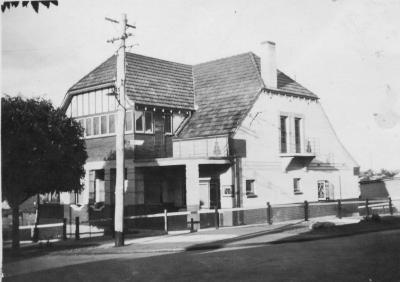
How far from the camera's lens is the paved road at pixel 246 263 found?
32.3 feet

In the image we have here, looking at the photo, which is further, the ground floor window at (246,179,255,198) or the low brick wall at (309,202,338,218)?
the low brick wall at (309,202,338,218)

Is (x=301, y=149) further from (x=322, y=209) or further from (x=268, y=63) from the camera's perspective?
(x=268, y=63)

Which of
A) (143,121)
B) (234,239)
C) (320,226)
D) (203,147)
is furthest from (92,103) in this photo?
(320,226)

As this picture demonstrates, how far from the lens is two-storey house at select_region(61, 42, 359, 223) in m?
23.2

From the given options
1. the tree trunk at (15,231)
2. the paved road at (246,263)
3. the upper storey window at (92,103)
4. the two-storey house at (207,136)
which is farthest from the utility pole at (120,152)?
the upper storey window at (92,103)

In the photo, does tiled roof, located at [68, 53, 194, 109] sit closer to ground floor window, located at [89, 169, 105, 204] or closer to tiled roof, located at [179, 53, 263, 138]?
tiled roof, located at [179, 53, 263, 138]

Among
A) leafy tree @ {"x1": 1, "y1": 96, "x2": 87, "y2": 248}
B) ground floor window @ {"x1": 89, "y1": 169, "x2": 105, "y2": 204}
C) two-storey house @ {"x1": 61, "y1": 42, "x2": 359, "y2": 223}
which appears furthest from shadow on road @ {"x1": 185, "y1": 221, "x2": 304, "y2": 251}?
ground floor window @ {"x1": 89, "y1": 169, "x2": 105, "y2": 204}

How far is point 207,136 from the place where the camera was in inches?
923

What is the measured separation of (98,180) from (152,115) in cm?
454

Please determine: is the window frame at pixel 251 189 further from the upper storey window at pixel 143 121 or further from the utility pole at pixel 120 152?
the utility pole at pixel 120 152

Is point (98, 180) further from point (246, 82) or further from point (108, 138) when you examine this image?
point (246, 82)

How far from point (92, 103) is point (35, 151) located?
9.83 m

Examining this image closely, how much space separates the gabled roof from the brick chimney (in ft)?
1.18

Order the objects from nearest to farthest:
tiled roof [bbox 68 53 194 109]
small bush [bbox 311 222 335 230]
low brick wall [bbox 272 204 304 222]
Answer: small bush [bbox 311 222 335 230], low brick wall [bbox 272 204 304 222], tiled roof [bbox 68 53 194 109]
